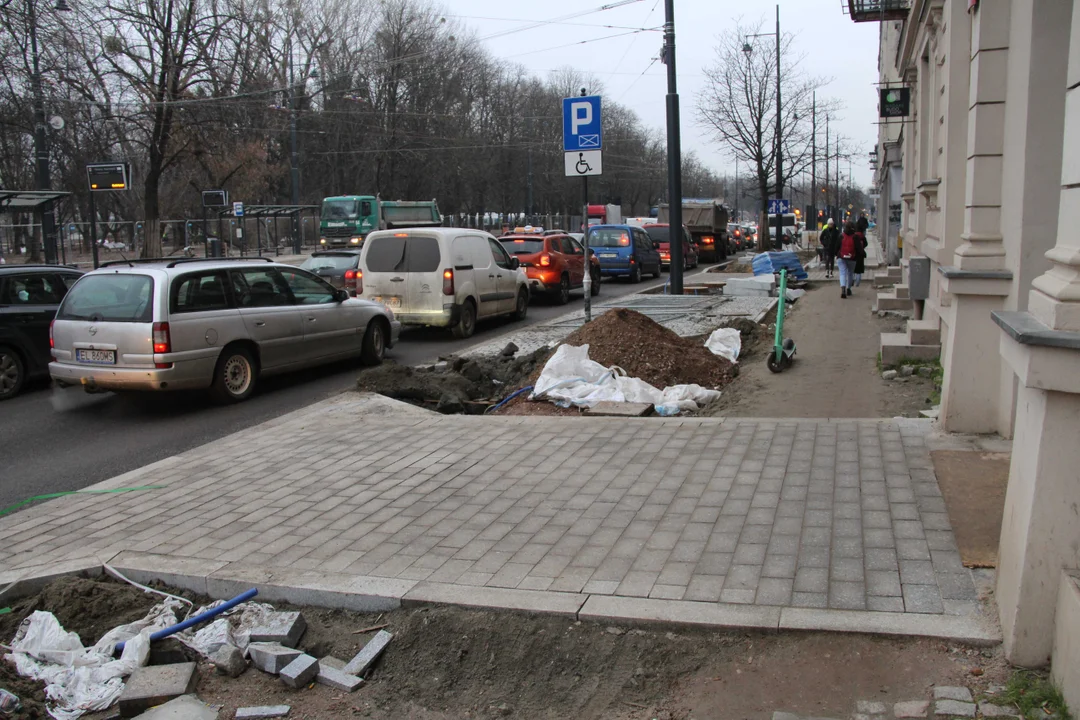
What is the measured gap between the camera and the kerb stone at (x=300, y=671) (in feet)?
12.9

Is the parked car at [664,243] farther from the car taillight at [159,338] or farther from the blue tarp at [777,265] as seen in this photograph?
the car taillight at [159,338]

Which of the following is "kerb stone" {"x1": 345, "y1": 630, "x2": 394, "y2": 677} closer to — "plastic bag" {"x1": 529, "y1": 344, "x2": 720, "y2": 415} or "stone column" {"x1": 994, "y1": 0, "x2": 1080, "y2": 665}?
"stone column" {"x1": 994, "y1": 0, "x2": 1080, "y2": 665}

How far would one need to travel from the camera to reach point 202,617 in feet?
14.7

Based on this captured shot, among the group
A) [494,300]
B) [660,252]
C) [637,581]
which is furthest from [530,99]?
[637,581]

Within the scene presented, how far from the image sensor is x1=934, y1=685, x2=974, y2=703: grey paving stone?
11.1 feet

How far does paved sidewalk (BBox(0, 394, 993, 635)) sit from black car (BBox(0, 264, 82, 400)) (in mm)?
5005

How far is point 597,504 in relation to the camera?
5789mm

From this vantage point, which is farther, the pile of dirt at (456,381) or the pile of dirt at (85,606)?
the pile of dirt at (456,381)

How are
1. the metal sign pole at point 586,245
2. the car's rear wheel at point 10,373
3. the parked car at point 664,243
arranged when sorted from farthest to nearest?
the parked car at point 664,243 → the metal sign pole at point 586,245 → the car's rear wheel at point 10,373

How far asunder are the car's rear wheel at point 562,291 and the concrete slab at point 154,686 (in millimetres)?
17938

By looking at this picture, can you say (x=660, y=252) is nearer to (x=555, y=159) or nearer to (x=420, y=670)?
(x=420, y=670)

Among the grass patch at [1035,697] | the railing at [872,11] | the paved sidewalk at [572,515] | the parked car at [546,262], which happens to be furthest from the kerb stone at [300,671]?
the railing at [872,11]

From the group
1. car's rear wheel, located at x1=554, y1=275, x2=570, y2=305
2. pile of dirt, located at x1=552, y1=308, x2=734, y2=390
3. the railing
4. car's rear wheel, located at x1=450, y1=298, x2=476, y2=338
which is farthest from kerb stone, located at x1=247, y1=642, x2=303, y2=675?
the railing

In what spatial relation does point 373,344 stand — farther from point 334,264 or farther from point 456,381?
point 334,264
